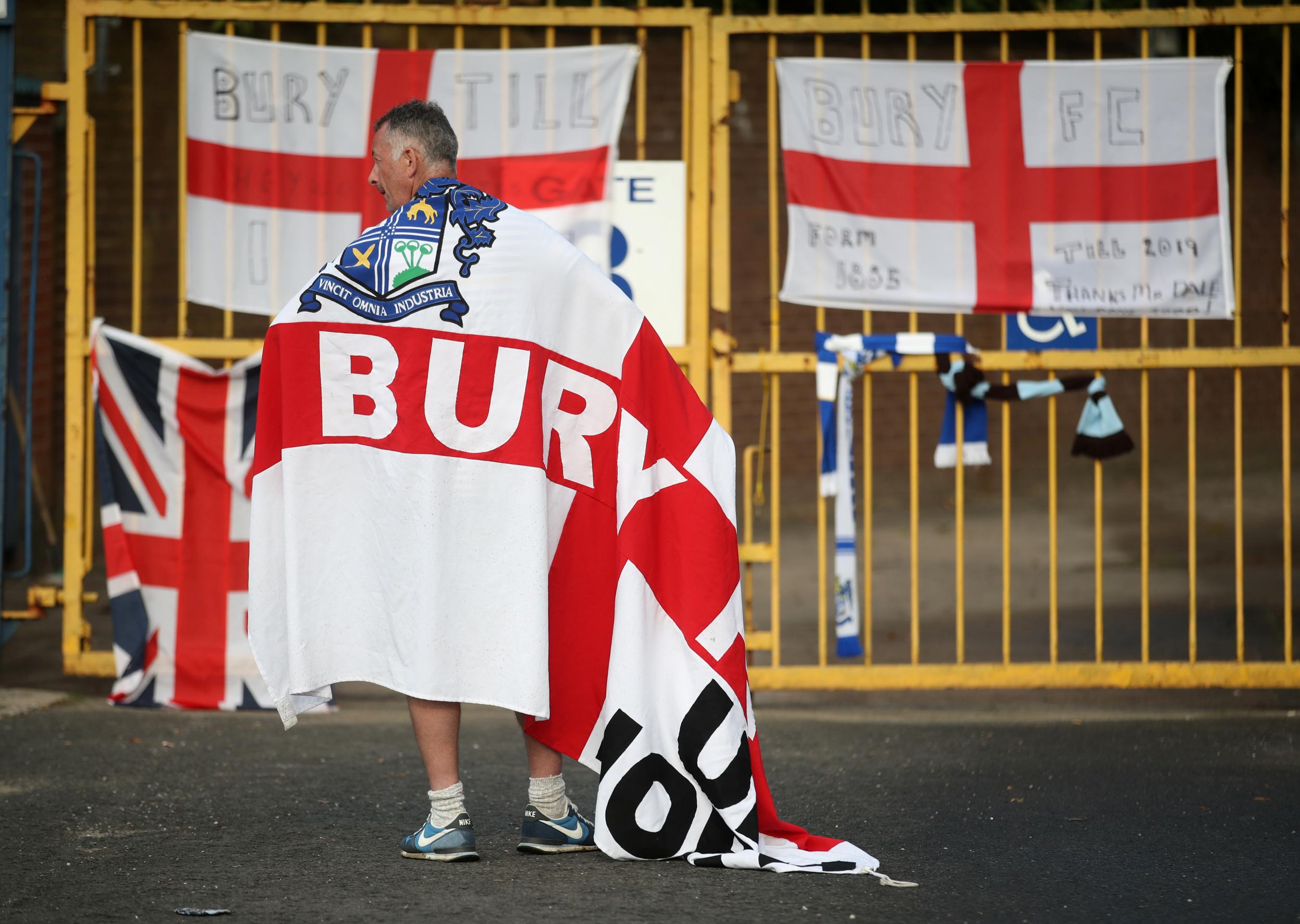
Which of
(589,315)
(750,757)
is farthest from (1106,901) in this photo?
(589,315)

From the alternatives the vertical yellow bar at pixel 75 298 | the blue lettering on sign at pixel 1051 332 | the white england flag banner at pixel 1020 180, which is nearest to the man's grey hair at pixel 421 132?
the white england flag banner at pixel 1020 180

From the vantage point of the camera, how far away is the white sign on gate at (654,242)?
18.2 ft

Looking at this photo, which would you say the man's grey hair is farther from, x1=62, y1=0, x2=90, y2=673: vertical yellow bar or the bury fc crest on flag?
x1=62, y1=0, x2=90, y2=673: vertical yellow bar

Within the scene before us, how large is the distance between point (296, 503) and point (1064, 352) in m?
3.05

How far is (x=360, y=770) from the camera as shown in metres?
4.59

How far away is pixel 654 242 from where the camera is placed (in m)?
5.55

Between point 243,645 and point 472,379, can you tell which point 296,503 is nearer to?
point 472,379

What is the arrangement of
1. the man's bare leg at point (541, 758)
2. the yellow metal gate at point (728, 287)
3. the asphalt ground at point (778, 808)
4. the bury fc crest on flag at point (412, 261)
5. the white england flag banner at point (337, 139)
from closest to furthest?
the asphalt ground at point (778, 808), the bury fc crest on flag at point (412, 261), the man's bare leg at point (541, 758), the yellow metal gate at point (728, 287), the white england flag banner at point (337, 139)

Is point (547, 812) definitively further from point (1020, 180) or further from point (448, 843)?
point (1020, 180)

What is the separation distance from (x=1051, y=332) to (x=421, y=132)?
2.89 m

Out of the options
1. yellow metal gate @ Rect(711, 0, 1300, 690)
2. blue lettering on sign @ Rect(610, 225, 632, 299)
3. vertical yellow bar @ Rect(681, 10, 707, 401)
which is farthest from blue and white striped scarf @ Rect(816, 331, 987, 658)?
blue lettering on sign @ Rect(610, 225, 632, 299)

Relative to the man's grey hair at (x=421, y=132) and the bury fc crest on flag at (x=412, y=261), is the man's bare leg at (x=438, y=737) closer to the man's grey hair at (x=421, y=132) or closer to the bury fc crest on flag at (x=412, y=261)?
the bury fc crest on flag at (x=412, y=261)

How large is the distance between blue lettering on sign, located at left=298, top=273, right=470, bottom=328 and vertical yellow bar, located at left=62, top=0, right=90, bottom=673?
2.32 metres

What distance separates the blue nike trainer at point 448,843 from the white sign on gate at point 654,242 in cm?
240
